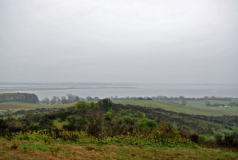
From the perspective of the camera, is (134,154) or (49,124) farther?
(49,124)

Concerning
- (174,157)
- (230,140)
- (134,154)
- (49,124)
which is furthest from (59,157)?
(230,140)

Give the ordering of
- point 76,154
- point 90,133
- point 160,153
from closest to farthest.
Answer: point 76,154
point 160,153
point 90,133

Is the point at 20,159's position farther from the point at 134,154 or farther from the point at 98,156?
the point at 134,154

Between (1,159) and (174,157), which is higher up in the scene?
(1,159)

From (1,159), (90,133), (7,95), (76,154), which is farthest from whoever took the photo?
(7,95)

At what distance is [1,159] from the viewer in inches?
173

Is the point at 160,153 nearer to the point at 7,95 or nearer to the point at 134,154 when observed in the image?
the point at 134,154

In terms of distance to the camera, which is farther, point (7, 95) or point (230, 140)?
point (7, 95)

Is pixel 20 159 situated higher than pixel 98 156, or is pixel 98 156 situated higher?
pixel 20 159

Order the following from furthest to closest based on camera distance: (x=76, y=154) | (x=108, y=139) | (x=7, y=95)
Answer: (x=7, y=95)
(x=108, y=139)
(x=76, y=154)

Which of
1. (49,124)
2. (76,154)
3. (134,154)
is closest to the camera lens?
(76,154)

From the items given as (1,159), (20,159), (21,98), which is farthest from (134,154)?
(21,98)

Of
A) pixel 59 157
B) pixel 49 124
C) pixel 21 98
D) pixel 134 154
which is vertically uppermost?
pixel 59 157

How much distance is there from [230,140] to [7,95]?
212 ft
